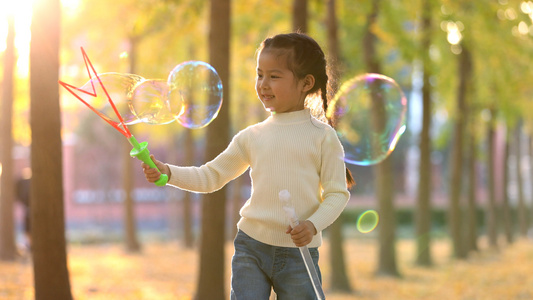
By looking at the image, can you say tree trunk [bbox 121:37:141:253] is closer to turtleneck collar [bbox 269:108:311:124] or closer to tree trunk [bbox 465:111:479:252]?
tree trunk [bbox 465:111:479:252]

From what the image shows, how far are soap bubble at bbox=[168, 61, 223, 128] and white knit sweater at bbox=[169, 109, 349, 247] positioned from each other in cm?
115

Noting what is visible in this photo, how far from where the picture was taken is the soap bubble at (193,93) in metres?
4.73

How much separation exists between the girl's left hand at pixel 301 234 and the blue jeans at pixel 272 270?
0.78 feet

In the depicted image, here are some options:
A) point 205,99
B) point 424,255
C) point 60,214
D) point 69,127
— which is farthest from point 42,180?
point 69,127

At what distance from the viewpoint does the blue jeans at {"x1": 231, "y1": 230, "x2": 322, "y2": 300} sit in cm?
345

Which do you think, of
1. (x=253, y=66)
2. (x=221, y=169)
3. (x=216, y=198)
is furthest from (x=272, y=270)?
(x=253, y=66)

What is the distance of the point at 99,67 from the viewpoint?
49.5 ft

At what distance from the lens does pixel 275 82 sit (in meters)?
3.51

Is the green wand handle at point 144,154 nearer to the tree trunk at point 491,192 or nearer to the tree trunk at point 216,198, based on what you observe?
the tree trunk at point 216,198

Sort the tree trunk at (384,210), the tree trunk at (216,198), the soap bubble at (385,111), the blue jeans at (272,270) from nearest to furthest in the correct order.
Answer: the blue jeans at (272,270), the soap bubble at (385,111), the tree trunk at (216,198), the tree trunk at (384,210)

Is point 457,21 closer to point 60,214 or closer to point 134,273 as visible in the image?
point 134,273

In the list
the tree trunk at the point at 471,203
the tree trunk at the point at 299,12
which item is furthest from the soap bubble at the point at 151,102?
the tree trunk at the point at 471,203

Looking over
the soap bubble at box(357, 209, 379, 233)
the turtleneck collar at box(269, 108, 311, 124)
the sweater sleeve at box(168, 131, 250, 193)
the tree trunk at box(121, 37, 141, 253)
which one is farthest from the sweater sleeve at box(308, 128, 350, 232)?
the soap bubble at box(357, 209, 379, 233)

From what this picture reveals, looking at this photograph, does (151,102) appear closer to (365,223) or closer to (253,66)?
(253,66)
